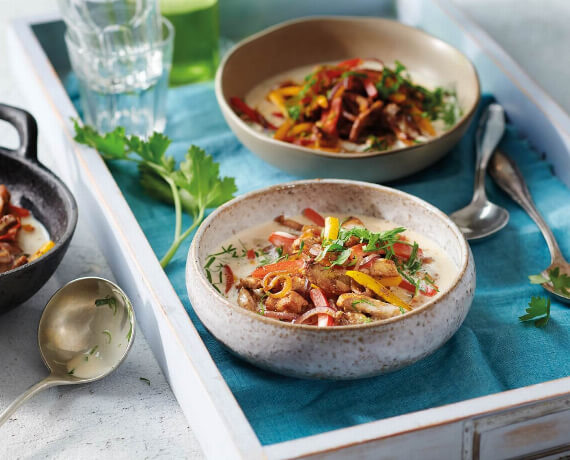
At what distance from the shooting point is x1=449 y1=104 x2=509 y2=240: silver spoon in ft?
6.07

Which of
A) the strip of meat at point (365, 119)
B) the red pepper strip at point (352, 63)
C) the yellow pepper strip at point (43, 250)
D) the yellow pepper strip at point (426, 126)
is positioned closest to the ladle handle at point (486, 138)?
the yellow pepper strip at point (426, 126)

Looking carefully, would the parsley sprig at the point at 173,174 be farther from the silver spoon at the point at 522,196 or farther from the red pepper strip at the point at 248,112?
the silver spoon at the point at 522,196

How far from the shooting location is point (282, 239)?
1621mm

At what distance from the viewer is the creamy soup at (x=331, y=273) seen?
4.62ft

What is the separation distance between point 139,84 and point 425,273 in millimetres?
1027

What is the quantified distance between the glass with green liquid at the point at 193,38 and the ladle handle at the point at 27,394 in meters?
1.23

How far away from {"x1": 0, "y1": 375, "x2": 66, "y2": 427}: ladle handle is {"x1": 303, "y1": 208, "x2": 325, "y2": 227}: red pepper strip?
56 centimetres

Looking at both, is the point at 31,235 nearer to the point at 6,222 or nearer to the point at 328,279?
the point at 6,222

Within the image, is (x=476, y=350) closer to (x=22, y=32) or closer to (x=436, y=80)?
(x=436, y=80)

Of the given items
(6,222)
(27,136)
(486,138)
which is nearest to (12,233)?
(6,222)

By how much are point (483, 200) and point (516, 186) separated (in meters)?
0.10

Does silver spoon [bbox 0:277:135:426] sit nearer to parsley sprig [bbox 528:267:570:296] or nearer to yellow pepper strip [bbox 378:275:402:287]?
yellow pepper strip [bbox 378:275:402:287]

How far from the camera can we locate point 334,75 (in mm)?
2152

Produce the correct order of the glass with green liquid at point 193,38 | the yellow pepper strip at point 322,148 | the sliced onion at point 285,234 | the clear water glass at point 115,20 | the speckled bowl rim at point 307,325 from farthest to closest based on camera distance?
the glass with green liquid at point 193,38, the clear water glass at point 115,20, the yellow pepper strip at point 322,148, the sliced onion at point 285,234, the speckled bowl rim at point 307,325
